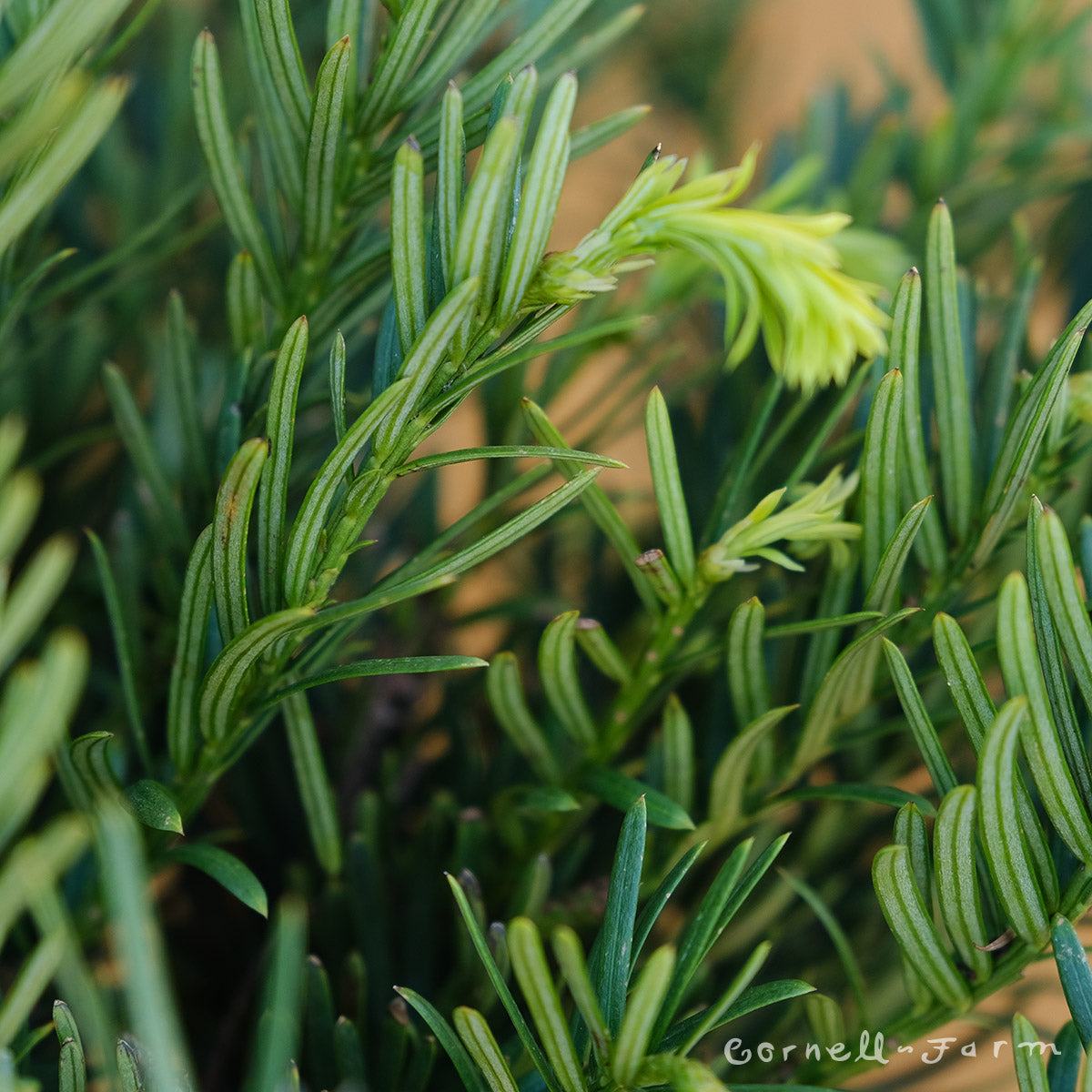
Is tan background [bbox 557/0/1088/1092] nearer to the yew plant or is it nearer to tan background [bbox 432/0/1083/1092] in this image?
tan background [bbox 432/0/1083/1092]

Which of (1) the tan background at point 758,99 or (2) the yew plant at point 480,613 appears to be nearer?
(2) the yew plant at point 480,613

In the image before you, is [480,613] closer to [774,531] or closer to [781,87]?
[774,531]

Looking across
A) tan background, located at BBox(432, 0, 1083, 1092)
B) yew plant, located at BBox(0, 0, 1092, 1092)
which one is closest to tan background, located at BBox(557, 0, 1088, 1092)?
tan background, located at BBox(432, 0, 1083, 1092)

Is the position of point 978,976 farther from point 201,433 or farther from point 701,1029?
point 201,433

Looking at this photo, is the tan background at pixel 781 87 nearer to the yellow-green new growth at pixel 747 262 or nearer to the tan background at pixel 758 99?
the tan background at pixel 758 99

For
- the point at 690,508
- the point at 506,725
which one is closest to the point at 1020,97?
the point at 690,508

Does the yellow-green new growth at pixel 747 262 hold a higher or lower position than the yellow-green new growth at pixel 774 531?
higher

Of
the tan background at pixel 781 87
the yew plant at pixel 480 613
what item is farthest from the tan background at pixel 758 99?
the yew plant at pixel 480 613
